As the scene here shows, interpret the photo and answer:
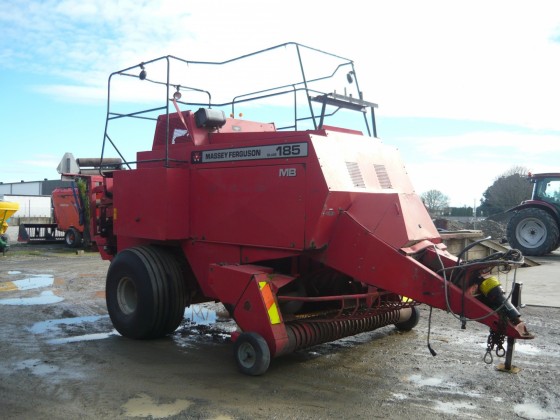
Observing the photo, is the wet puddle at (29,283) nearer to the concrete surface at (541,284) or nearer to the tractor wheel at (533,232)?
the concrete surface at (541,284)

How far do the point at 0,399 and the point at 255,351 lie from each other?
216 cm

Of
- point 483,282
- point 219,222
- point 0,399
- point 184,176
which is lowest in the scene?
point 0,399

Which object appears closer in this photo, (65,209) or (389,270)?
(389,270)

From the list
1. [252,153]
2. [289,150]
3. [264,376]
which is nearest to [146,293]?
[264,376]

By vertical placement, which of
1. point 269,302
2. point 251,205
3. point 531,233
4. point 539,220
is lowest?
point 269,302

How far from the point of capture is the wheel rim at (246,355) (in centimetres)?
522

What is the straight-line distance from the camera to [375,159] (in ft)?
20.3

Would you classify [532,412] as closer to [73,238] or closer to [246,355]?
[246,355]

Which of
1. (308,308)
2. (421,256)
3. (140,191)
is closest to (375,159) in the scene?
(421,256)

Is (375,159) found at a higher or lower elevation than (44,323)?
higher

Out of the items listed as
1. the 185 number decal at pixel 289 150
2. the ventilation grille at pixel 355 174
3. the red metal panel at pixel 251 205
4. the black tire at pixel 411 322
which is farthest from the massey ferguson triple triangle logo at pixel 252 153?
the black tire at pixel 411 322

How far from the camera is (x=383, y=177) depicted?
6.09 meters

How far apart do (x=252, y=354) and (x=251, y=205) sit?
5.04 feet

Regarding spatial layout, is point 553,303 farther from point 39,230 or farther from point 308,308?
point 39,230
